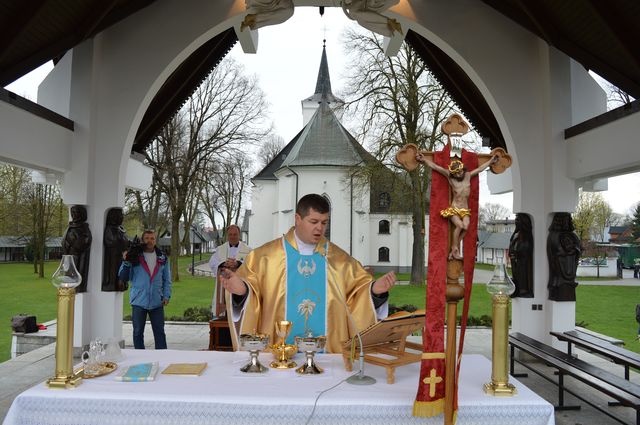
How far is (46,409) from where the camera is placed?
2824 millimetres

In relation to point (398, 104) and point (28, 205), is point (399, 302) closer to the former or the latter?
point (398, 104)

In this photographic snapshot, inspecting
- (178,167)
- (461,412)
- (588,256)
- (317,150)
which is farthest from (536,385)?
(588,256)

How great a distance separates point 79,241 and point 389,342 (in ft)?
18.0

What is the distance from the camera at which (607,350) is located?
5.55m

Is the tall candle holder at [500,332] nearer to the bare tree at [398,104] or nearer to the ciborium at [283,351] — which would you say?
the ciborium at [283,351]

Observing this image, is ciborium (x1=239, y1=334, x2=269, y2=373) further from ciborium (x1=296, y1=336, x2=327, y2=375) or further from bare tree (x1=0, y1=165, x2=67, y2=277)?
bare tree (x1=0, y1=165, x2=67, y2=277)

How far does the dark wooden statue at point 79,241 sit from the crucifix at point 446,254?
19.9 ft

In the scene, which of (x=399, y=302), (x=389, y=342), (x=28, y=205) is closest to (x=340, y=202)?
(x=399, y=302)

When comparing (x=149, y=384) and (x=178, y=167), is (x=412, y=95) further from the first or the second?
(x=149, y=384)

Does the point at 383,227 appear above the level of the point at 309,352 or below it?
above

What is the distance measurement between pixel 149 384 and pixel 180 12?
20.9 ft

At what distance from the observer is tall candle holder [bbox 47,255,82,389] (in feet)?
9.74

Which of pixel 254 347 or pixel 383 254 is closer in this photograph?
pixel 254 347

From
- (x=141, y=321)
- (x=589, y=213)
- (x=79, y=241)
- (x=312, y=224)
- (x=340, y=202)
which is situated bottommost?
(x=141, y=321)
